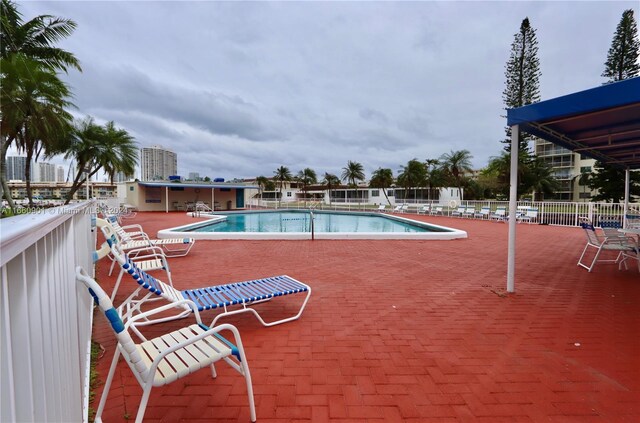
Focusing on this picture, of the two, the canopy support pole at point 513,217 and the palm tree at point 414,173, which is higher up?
the palm tree at point 414,173

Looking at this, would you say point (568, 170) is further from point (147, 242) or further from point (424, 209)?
point (147, 242)

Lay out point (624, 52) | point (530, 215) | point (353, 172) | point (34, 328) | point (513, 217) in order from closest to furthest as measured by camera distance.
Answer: point (34, 328), point (513, 217), point (530, 215), point (624, 52), point (353, 172)

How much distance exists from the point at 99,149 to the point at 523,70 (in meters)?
32.0

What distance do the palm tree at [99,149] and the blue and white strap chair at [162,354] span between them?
21.0m

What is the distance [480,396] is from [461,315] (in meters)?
1.53

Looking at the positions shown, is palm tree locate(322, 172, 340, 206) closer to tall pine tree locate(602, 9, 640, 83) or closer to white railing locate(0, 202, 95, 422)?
tall pine tree locate(602, 9, 640, 83)

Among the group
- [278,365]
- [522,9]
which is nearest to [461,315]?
[278,365]

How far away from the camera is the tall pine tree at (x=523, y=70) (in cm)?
2512

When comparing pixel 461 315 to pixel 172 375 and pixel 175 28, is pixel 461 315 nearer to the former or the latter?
pixel 172 375

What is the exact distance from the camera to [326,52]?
20.8 meters

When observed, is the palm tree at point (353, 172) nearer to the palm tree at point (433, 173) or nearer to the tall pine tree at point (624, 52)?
the palm tree at point (433, 173)

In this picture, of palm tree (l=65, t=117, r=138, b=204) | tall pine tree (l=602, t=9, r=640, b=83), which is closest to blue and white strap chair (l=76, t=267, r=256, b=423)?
palm tree (l=65, t=117, r=138, b=204)

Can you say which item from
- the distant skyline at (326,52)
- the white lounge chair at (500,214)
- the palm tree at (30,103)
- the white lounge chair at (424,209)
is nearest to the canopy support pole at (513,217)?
the distant skyline at (326,52)

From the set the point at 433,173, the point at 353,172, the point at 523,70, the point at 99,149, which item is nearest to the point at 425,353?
the point at 99,149
